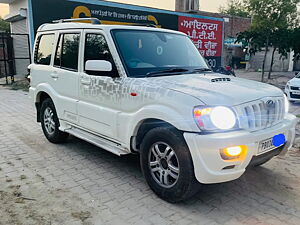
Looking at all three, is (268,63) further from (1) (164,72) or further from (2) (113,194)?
(2) (113,194)

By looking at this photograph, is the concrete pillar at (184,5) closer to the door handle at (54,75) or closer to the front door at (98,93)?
the door handle at (54,75)

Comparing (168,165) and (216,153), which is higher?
(216,153)

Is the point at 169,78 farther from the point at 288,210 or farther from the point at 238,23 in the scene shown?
the point at 238,23

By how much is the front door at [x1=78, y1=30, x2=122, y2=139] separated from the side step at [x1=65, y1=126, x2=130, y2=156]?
0.11 meters

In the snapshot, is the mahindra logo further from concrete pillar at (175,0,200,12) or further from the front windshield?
concrete pillar at (175,0,200,12)

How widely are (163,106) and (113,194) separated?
127 centimetres

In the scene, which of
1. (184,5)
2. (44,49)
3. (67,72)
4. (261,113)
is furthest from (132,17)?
(184,5)

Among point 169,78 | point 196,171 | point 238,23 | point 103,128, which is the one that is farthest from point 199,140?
point 238,23

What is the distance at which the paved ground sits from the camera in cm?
301

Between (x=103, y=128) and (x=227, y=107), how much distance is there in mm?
1819

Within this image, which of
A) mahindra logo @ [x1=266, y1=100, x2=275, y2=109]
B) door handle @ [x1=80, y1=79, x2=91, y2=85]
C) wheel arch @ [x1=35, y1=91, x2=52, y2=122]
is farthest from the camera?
wheel arch @ [x1=35, y1=91, x2=52, y2=122]

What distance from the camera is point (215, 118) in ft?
9.36

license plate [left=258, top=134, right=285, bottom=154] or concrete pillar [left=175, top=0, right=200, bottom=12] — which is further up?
concrete pillar [left=175, top=0, right=200, bottom=12]

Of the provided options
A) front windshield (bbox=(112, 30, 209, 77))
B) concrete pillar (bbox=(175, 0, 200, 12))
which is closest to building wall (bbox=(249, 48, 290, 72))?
concrete pillar (bbox=(175, 0, 200, 12))
